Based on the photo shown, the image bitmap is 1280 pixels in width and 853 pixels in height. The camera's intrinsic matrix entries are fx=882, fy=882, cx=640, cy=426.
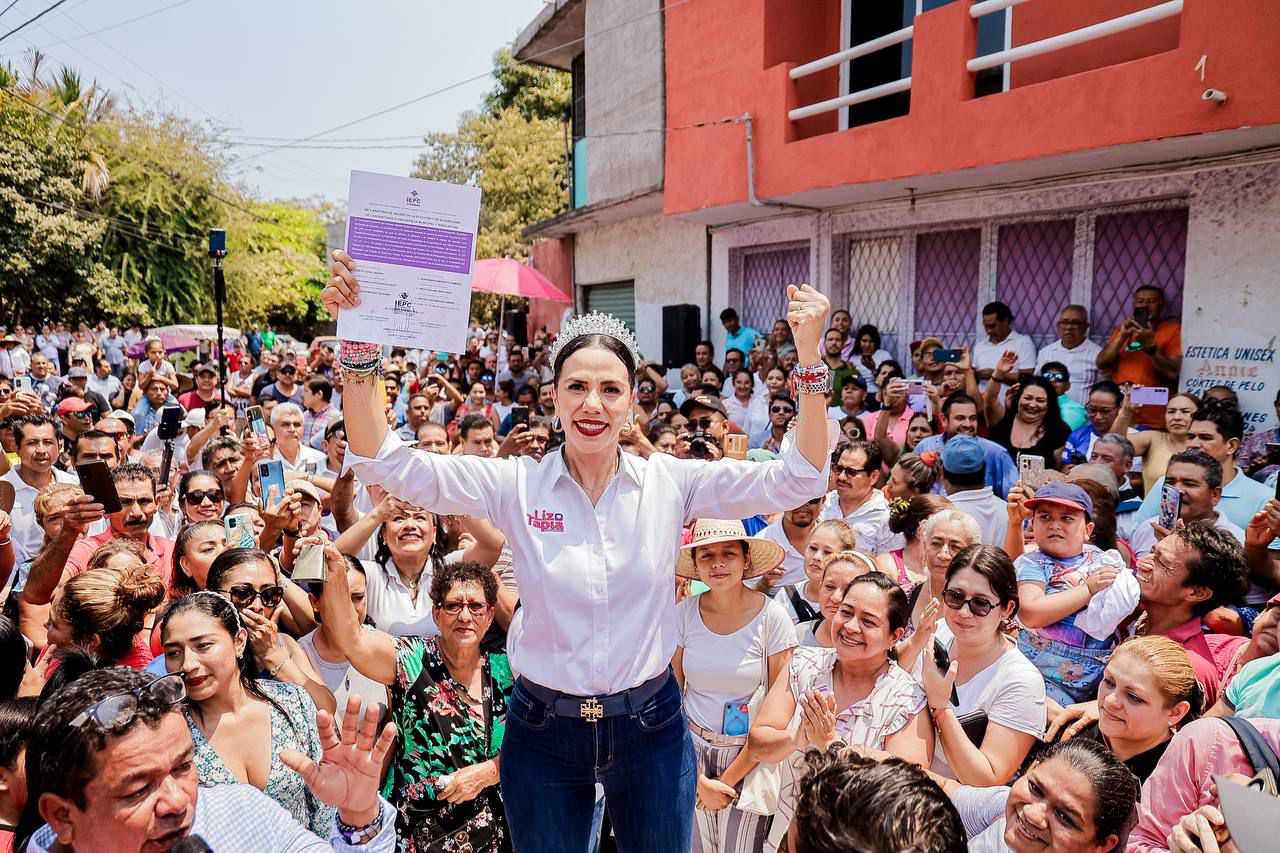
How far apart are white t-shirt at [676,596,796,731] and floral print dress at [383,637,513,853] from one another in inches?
29.9

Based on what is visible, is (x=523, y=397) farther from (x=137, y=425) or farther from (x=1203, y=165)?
(x=1203, y=165)

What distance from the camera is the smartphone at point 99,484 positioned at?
3.89 m

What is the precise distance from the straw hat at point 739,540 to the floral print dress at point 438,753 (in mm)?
941

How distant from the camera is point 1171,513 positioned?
4023 mm

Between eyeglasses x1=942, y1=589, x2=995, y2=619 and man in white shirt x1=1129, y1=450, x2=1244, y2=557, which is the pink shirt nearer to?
eyeglasses x1=942, y1=589, x2=995, y2=619

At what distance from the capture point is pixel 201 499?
4730mm

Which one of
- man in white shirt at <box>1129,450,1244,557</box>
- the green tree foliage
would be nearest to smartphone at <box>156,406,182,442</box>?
man in white shirt at <box>1129,450,1244,557</box>

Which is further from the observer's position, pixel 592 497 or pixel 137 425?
pixel 137 425

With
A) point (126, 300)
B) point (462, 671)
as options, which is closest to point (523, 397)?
point (462, 671)

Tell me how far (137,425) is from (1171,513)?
860 cm

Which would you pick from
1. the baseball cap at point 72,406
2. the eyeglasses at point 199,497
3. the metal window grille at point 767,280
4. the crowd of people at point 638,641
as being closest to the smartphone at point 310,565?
the crowd of people at point 638,641

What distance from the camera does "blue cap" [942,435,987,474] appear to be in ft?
16.2

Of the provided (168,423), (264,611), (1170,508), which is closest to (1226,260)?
(1170,508)

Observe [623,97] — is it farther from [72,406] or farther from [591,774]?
[591,774]
